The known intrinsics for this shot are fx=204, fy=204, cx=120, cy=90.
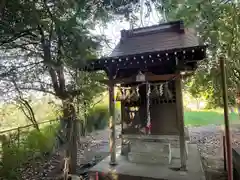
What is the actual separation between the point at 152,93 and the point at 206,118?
13087 millimetres

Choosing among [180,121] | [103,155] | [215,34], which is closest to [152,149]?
[180,121]

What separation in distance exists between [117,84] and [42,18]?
241 centimetres

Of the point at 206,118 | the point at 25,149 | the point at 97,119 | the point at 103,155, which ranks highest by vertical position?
the point at 97,119

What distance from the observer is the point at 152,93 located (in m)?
5.07

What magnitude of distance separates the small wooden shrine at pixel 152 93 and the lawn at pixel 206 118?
387 inches

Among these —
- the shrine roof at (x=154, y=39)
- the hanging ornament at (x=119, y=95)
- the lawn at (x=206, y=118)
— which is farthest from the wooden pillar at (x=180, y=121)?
the lawn at (x=206, y=118)

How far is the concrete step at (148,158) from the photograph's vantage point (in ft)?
16.5

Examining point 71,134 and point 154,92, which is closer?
point 154,92

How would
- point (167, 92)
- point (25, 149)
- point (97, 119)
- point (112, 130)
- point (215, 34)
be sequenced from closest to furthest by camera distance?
point (167, 92), point (112, 130), point (25, 149), point (215, 34), point (97, 119)

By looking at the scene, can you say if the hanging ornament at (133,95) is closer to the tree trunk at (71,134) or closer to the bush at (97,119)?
the tree trunk at (71,134)

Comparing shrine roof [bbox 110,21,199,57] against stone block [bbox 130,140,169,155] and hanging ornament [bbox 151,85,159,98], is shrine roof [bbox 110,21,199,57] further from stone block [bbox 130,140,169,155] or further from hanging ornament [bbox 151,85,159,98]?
stone block [bbox 130,140,169,155]

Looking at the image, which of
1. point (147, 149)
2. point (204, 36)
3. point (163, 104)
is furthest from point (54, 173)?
point (204, 36)

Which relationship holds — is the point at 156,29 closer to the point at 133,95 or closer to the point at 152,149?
the point at 133,95

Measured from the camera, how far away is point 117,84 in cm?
532
